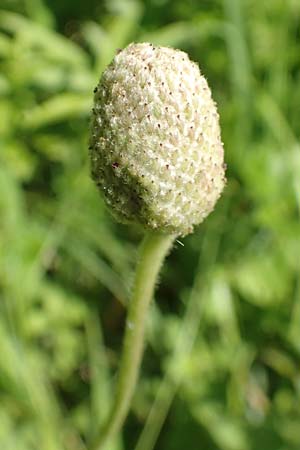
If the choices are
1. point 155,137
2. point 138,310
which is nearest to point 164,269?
point 138,310

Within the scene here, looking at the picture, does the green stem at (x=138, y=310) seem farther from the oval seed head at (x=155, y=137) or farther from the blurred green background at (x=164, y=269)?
the blurred green background at (x=164, y=269)

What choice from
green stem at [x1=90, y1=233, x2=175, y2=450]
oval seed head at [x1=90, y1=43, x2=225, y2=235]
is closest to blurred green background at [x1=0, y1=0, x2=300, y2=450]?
green stem at [x1=90, y1=233, x2=175, y2=450]

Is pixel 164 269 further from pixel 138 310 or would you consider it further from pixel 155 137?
pixel 155 137

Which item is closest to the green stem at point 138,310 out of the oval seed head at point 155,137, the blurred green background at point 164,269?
the oval seed head at point 155,137

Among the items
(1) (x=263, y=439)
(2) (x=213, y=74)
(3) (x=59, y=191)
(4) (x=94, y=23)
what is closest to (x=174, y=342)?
(1) (x=263, y=439)

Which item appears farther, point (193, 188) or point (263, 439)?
point (263, 439)

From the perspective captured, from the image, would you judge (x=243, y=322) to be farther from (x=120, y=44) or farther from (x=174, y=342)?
(x=120, y=44)
